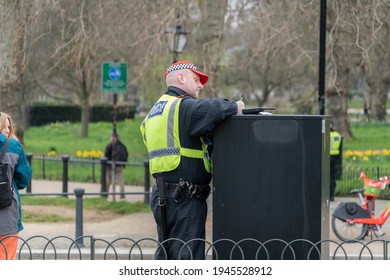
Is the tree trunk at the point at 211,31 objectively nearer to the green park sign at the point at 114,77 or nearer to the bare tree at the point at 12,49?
the green park sign at the point at 114,77

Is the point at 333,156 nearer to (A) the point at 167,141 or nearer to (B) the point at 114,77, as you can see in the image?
(B) the point at 114,77

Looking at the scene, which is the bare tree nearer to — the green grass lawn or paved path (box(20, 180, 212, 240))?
paved path (box(20, 180, 212, 240))

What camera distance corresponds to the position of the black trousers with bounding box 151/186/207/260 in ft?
21.1

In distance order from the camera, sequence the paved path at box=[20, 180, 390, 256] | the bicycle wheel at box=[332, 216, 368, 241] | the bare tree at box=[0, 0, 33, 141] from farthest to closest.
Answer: the bare tree at box=[0, 0, 33, 141] → the paved path at box=[20, 180, 390, 256] → the bicycle wheel at box=[332, 216, 368, 241]

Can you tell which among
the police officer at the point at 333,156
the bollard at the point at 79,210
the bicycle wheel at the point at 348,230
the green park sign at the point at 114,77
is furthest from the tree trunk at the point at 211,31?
the bollard at the point at 79,210

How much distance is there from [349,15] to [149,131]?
9.84 m

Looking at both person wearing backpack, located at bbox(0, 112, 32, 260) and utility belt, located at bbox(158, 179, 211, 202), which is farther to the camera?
person wearing backpack, located at bbox(0, 112, 32, 260)

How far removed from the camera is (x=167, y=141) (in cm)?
648

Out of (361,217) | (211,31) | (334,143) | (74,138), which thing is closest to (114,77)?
(211,31)

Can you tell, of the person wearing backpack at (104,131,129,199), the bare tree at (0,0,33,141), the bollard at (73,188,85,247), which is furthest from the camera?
the person wearing backpack at (104,131,129,199)

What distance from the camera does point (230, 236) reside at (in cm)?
631

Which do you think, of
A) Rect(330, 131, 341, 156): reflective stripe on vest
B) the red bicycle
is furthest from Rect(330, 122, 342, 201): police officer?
the red bicycle

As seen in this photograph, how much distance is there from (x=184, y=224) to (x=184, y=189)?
26cm
